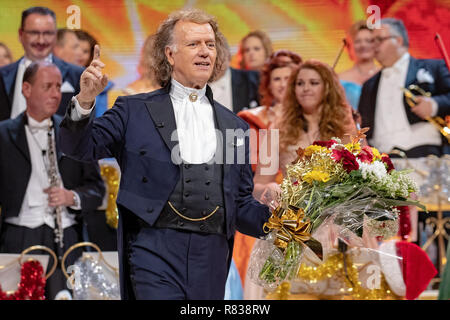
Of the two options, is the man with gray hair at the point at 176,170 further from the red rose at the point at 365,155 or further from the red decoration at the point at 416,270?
the red decoration at the point at 416,270

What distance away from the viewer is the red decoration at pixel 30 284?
5637 millimetres

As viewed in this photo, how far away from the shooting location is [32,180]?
586 centimetres

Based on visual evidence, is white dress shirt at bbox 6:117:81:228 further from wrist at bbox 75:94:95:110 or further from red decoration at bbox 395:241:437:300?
wrist at bbox 75:94:95:110

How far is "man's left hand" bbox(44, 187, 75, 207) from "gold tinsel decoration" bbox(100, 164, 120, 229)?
35cm

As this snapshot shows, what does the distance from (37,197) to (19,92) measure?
91cm

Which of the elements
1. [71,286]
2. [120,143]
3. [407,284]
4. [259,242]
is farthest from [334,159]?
[71,286]

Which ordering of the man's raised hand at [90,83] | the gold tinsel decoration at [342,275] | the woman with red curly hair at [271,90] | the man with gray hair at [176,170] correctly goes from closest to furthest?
the man's raised hand at [90,83]
the man with gray hair at [176,170]
the gold tinsel decoration at [342,275]
the woman with red curly hair at [271,90]

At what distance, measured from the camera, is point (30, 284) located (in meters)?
5.65

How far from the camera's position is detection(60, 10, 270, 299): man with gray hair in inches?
128

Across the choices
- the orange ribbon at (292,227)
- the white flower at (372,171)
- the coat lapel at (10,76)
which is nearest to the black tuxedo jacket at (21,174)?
the coat lapel at (10,76)

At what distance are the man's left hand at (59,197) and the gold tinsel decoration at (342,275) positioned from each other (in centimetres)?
188

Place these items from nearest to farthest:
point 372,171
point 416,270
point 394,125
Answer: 1. point 372,171
2. point 416,270
3. point 394,125

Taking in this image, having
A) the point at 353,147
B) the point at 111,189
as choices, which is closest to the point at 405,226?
the point at 111,189

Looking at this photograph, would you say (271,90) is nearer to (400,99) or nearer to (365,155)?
(400,99)
